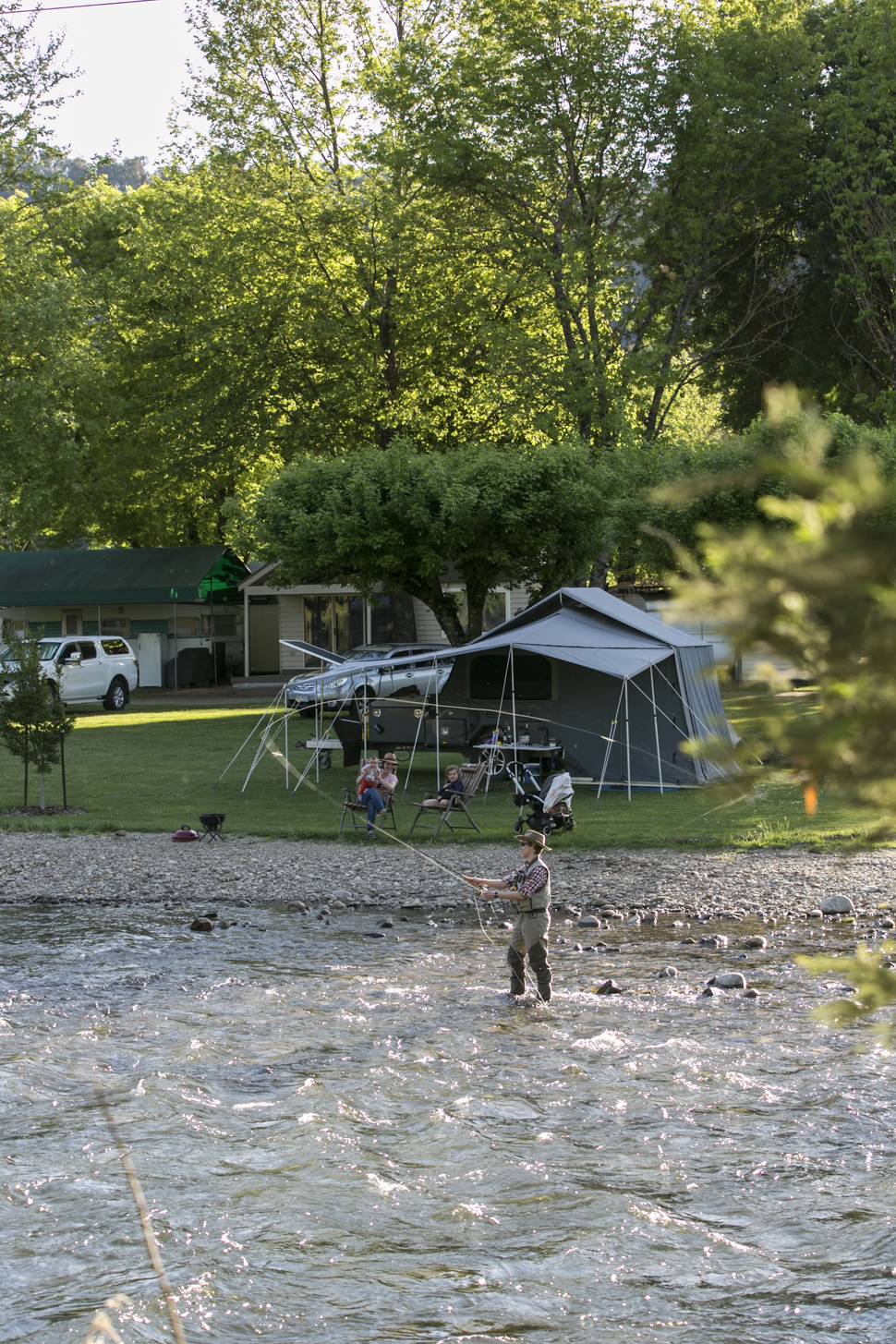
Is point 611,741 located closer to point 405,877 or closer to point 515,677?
point 515,677

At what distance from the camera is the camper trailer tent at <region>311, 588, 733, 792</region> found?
21453 millimetres

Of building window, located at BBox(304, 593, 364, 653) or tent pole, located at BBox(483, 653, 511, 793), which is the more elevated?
building window, located at BBox(304, 593, 364, 653)

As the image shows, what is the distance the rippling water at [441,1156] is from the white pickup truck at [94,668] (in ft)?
76.6

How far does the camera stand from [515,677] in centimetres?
2272

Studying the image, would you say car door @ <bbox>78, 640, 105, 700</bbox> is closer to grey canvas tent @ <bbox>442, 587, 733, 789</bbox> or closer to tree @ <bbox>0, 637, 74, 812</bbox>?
tree @ <bbox>0, 637, 74, 812</bbox>

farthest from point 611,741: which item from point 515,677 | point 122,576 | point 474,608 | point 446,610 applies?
point 122,576

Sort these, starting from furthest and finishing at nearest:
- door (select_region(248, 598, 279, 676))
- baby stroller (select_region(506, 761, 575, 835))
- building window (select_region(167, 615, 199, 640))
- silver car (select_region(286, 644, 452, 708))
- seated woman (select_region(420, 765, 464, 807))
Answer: door (select_region(248, 598, 279, 676)) < building window (select_region(167, 615, 199, 640)) < silver car (select_region(286, 644, 452, 708)) < seated woman (select_region(420, 765, 464, 807)) < baby stroller (select_region(506, 761, 575, 835))

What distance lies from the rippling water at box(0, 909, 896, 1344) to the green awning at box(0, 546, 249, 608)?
30.3 metres

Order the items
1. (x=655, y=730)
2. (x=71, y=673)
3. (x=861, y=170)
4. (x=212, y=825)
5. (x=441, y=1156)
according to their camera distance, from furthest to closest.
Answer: (x=71, y=673) → (x=861, y=170) → (x=655, y=730) → (x=212, y=825) → (x=441, y=1156)

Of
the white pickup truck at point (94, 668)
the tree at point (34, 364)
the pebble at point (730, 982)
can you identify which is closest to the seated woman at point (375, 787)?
the pebble at point (730, 982)

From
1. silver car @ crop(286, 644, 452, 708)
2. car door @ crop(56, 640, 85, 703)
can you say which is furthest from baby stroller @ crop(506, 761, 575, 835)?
car door @ crop(56, 640, 85, 703)

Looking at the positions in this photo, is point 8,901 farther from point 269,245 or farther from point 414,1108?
point 269,245

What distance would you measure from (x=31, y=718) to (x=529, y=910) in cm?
1104

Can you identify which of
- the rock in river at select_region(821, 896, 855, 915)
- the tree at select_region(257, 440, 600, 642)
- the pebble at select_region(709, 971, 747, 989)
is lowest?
the pebble at select_region(709, 971, 747, 989)
